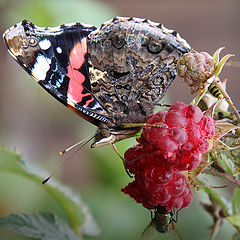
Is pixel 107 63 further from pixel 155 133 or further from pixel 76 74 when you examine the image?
pixel 155 133

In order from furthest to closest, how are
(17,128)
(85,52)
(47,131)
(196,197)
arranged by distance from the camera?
1. (47,131)
2. (17,128)
3. (196,197)
4. (85,52)

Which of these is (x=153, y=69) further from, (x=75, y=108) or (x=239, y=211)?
(x=239, y=211)

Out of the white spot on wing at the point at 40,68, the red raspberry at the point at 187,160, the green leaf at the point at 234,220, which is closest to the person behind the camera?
the green leaf at the point at 234,220

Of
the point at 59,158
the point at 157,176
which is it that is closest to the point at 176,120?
the point at 157,176

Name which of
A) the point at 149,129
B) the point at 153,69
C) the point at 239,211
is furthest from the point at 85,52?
the point at 239,211

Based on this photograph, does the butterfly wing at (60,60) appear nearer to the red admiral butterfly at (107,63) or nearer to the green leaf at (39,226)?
the red admiral butterfly at (107,63)

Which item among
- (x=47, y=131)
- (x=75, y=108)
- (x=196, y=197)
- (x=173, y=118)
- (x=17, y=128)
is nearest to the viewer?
(x=173, y=118)

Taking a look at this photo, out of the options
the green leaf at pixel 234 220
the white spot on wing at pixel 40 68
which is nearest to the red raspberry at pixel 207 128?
the green leaf at pixel 234 220
